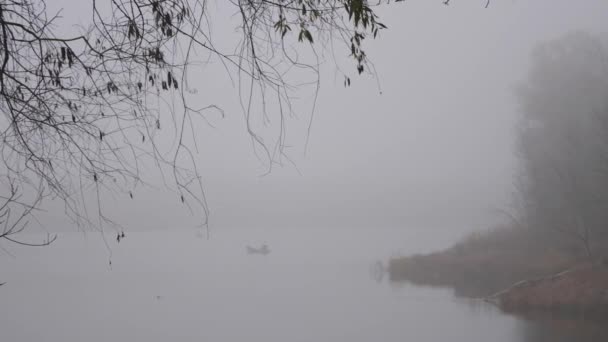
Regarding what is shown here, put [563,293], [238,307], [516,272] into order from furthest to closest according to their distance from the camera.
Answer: [516,272] → [238,307] → [563,293]

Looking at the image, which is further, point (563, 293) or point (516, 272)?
point (516, 272)

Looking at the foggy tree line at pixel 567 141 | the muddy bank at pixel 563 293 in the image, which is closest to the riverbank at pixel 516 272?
the muddy bank at pixel 563 293

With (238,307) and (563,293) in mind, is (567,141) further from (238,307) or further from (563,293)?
(238,307)

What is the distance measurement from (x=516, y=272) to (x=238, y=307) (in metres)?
9.41

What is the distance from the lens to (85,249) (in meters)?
30.0

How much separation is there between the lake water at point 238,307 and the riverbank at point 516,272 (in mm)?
884

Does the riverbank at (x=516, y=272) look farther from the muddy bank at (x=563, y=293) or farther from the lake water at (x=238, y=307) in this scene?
the lake water at (x=238, y=307)

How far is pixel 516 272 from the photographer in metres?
15.5

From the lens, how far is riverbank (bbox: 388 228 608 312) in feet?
37.7

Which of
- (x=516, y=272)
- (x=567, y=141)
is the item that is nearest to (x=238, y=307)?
(x=516, y=272)

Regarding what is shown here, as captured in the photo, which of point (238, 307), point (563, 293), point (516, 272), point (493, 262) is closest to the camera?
point (563, 293)

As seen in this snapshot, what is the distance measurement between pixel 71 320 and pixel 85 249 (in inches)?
762

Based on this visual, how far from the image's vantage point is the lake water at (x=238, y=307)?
1074 cm

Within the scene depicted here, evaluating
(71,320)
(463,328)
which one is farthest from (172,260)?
(463,328)
